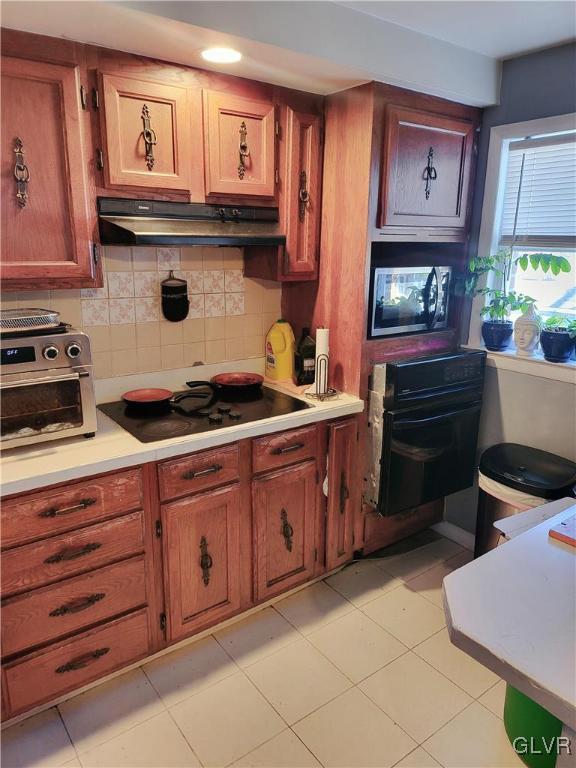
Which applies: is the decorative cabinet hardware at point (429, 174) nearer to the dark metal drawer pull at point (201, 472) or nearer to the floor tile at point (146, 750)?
the dark metal drawer pull at point (201, 472)

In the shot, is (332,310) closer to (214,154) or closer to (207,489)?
(214,154)

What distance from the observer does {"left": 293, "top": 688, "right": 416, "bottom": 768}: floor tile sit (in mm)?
1717

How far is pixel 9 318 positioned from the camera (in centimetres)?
174

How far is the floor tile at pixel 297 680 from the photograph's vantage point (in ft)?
6.29

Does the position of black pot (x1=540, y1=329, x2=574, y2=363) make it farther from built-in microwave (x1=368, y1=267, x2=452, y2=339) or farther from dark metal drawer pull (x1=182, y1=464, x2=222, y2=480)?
dark metal drawer pull (x1=182, y1=464, x2=222, y2=480)

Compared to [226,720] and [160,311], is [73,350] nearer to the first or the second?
[160,311]

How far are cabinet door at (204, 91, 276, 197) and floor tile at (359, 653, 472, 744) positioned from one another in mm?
1950

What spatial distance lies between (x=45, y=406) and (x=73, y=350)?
0.20m

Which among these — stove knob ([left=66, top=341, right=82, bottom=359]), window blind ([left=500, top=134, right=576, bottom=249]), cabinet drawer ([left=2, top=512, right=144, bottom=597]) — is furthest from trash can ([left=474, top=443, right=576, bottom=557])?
stove knob ([left=66, top=341, right=82, bottom=359])

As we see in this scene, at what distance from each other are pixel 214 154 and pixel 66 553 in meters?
1.52

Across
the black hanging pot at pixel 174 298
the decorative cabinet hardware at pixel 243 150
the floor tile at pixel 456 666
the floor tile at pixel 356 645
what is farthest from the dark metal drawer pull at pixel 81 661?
the decorative cabinet hardware at pixel 243 150

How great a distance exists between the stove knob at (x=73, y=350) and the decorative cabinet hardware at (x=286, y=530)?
1.05m

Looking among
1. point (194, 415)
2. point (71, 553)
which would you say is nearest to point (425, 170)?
point (194, 415)

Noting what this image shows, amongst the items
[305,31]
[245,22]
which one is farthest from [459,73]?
[245,22]
